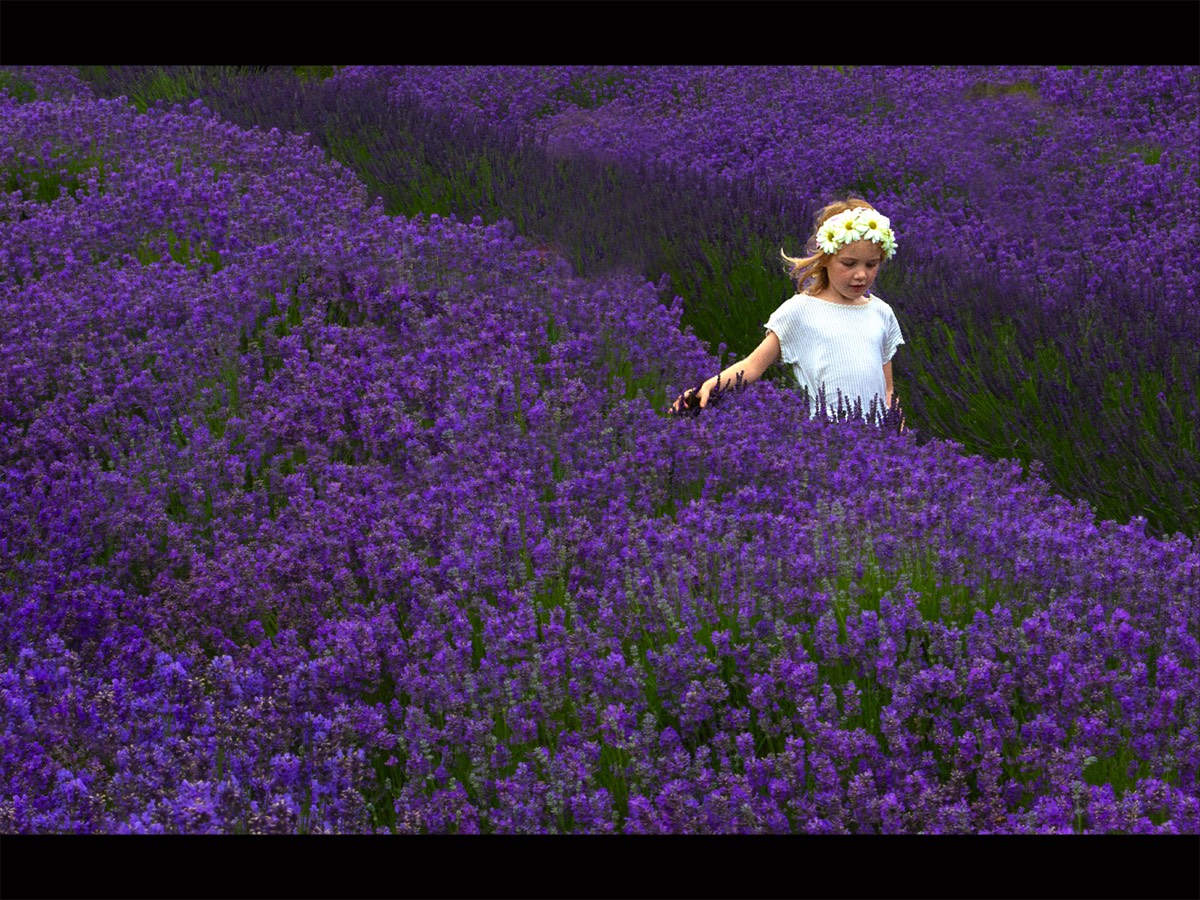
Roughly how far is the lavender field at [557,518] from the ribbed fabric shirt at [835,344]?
0.73ft

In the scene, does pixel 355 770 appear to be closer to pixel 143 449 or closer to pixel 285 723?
pixel 285 723

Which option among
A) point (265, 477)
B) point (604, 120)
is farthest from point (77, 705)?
point (604, 120)

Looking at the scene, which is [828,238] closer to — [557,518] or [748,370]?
[748,370]

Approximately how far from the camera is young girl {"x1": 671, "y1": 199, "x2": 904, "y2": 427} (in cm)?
439

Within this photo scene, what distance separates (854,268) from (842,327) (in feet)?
0.61

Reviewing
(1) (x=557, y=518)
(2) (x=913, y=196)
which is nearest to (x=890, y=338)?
(1) (x=557, y=518)

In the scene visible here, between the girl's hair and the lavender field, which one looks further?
the girl's hair

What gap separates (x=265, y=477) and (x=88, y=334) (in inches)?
38.6

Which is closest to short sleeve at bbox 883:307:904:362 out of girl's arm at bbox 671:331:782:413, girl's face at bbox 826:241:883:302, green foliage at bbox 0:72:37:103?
girl's face at bbox 826:241:883:302

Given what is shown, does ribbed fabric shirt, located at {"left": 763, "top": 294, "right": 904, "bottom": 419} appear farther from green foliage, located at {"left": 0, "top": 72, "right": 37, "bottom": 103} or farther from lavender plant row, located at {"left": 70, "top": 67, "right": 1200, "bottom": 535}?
green foliage, located at {"left": 0, "top": 72, "right": 37, "bottom": 103}

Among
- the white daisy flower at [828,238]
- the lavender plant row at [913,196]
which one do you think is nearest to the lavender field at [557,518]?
the lavender plant row at [913,196]

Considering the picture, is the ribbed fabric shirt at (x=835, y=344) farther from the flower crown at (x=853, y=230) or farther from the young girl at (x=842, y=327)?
the flower crown at (x=853, y=230)

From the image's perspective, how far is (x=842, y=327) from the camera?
4434mm

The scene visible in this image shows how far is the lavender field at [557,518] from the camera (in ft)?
7.68
